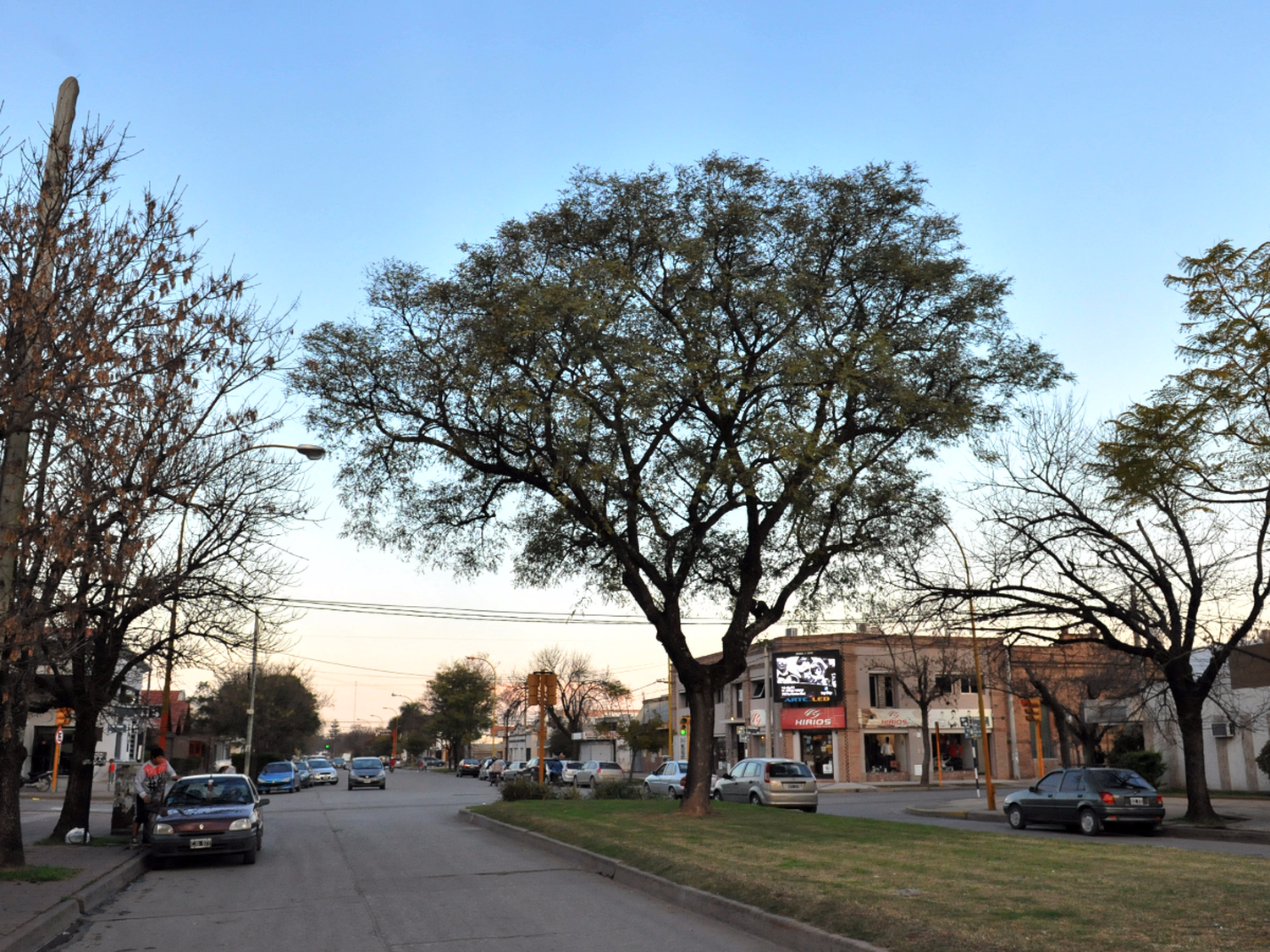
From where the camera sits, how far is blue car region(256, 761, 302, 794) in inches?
1962

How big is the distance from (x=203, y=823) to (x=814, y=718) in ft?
148

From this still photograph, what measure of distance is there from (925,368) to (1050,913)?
43.8 feet

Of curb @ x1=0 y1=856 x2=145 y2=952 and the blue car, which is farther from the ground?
curb @ x1=0 y1=856 x2=145 y2=952

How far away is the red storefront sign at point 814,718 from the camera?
57.2m

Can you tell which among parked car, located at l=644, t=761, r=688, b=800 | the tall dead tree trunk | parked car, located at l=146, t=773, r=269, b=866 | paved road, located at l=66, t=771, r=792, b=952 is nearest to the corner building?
parked car, located at l=644, t=761, r=688, b=800

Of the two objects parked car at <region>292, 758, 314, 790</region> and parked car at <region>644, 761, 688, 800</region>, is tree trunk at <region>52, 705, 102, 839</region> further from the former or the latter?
parked car at <region>292, 758, 314, 790</region>

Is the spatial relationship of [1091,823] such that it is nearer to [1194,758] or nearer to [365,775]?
[1194,758]

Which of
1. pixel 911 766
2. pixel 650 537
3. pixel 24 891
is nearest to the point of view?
pixel 24 891

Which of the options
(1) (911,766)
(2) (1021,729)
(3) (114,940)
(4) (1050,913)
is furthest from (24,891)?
(2) (1021,729)

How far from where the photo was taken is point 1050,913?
362 inches

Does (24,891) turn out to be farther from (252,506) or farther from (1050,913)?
(1050,913)

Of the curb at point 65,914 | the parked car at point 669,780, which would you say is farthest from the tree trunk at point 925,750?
the curb at point 65,914

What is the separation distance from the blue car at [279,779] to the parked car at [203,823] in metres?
34.1

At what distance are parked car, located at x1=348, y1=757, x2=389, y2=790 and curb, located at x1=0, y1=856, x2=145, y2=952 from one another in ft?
128
